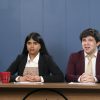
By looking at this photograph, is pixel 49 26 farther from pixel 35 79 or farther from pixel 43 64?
pixel 35 79

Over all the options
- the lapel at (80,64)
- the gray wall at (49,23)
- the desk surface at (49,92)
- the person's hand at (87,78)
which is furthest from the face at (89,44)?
the desk surface at (49,92)

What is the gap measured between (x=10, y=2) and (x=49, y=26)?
457 millimetres

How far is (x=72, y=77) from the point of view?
96.0 inches

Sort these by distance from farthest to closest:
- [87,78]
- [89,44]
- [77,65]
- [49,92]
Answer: [77,65]
[89,44]
[87,78]
[49,92]

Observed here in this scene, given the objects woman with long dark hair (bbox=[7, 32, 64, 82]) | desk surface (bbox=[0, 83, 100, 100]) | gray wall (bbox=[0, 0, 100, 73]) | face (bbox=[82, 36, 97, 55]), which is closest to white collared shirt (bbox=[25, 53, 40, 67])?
woman with long dark hair (bbox=[7, 32, 64, 82])

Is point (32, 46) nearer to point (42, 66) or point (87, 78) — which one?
point (42, 66)

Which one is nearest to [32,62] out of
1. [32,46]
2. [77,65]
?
[32,46]

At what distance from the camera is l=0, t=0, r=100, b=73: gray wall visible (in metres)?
2.91

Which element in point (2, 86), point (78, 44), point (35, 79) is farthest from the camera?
point (78, 44)

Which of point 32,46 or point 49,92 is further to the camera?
point 32,46

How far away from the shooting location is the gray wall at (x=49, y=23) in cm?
291

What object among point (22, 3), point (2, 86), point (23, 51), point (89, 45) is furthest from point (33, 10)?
point (2, 86)

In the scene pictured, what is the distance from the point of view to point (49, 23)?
2.94m

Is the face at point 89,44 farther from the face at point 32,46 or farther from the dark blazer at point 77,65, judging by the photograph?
the face at point 32,46
